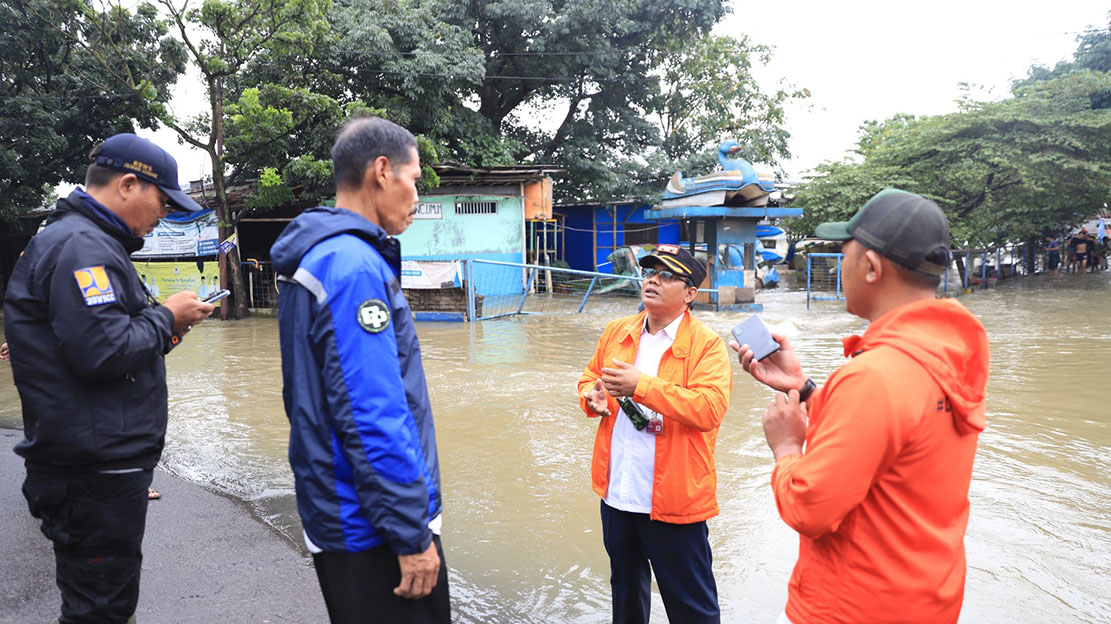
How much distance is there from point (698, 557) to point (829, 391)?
53.7 inches

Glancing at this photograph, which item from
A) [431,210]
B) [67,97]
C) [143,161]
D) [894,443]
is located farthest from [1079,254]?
[143,161]

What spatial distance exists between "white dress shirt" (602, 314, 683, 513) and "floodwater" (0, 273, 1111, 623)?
2.09 ft

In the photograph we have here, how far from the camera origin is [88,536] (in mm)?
2490

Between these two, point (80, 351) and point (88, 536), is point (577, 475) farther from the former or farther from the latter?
point (80, 351)

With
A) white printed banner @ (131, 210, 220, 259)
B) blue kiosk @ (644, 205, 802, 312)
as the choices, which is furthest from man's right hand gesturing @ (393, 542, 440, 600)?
white printed banner @ (131, 210, 220, 259)

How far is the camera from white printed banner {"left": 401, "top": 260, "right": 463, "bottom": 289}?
612 inches

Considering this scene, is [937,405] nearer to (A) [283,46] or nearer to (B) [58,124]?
(A) [283,46]

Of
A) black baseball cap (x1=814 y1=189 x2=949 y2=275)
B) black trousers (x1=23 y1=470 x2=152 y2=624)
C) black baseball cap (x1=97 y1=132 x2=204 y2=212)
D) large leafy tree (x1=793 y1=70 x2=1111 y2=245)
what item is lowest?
black trousers (x1=23 y1=470 x2=152 y2=624)

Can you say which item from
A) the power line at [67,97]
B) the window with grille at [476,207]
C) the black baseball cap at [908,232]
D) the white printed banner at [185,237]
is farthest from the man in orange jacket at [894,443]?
the power line at [67,97]

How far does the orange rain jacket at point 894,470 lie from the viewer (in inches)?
64.9

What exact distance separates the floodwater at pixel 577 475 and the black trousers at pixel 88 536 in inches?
64.5

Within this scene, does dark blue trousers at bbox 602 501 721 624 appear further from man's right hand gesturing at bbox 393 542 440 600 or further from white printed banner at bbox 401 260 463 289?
white printed banner at bbox 401 260 463 289

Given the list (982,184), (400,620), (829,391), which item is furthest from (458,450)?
(982,184)

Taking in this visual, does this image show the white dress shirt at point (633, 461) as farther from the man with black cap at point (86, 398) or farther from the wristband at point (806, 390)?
the man with black cap at point (86, 398)
